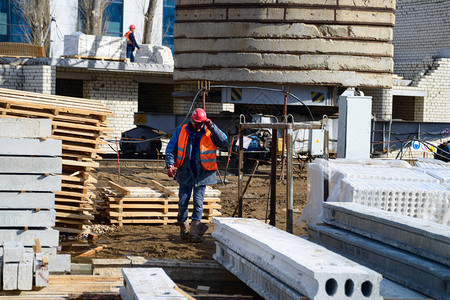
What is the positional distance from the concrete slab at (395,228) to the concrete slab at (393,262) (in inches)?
2.7

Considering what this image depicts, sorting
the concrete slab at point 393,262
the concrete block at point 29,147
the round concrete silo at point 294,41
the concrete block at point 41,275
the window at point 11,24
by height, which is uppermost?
the window at point 11,24

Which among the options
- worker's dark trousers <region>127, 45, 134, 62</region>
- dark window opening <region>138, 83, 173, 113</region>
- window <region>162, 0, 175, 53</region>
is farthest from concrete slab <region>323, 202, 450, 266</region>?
window <region>162, 0, 175, 53</region>

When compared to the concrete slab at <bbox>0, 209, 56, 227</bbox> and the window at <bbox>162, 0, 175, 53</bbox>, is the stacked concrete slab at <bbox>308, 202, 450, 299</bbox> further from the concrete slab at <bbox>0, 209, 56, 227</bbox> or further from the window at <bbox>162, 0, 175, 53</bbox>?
the window at <bbox>162, 0, 175, 53</bbox>

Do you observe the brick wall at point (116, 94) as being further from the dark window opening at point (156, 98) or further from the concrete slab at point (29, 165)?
the concrete slab at point (29, 165)

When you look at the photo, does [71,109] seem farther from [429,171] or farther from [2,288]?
[429,171]

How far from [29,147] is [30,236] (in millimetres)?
1016

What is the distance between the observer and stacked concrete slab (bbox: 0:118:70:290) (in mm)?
8219

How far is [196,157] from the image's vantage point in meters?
10.1

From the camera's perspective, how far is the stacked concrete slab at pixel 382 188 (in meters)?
8.50

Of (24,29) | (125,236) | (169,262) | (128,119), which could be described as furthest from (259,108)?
(24,29)

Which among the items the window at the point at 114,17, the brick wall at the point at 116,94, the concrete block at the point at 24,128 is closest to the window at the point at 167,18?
the window at the point at 114,17

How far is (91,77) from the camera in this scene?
2656 cm

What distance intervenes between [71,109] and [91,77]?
17418 mm

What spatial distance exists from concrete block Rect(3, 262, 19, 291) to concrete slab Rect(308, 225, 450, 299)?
129 inches
